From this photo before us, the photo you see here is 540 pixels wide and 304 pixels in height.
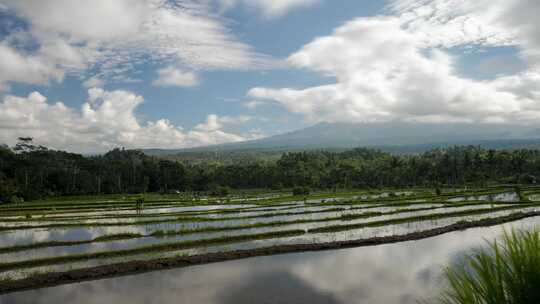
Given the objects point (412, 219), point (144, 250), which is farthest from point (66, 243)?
point (412, 219)

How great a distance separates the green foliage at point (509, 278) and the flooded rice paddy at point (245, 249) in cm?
964

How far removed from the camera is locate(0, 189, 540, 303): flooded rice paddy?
13.2 metres

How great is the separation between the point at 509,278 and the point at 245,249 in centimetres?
1702

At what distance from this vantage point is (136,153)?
140625 mm

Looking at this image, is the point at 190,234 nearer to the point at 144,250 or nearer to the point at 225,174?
the point at 144,250

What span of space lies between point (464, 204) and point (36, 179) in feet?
228

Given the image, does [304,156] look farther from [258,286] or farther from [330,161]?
[258,286]

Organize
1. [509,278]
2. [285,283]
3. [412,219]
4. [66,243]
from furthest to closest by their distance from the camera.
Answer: [412,219]
[66,243]
[285,283]
[509,278]

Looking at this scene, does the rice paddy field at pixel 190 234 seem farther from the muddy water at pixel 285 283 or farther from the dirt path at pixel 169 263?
the muddy water at pixel 285 283

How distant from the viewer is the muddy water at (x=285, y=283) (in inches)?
497

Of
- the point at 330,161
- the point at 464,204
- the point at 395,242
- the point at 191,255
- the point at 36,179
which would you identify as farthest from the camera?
the point at 330,161

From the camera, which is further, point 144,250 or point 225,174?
point 225,174

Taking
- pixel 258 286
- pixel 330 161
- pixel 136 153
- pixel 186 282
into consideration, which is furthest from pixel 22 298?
pixel 136 153

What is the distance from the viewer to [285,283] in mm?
14125
